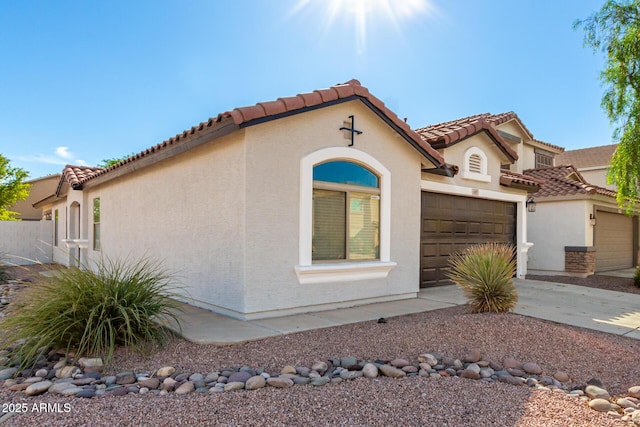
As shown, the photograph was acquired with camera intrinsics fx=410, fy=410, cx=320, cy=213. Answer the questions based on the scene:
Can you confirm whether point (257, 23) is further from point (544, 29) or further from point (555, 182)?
point (555, 182)

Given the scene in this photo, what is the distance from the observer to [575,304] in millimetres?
8914

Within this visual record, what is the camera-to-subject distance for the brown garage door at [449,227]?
34.2ft

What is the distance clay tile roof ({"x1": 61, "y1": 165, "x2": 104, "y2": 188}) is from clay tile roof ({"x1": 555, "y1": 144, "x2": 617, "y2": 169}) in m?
28.4

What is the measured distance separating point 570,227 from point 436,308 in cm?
972

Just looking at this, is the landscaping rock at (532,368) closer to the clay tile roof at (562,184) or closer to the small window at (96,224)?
the clay tile roof at (562,184)

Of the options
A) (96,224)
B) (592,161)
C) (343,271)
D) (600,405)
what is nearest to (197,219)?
A: (343,271)

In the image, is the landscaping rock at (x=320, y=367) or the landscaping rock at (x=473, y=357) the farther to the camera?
the landscaping rock at (x=473, y=357)

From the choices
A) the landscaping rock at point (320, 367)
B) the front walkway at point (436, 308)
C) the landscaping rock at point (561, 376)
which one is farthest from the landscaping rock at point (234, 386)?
the landscaping rock at point (561, 376)

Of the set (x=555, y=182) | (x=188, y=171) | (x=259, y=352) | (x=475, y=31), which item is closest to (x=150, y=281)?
(x=259, y=352)

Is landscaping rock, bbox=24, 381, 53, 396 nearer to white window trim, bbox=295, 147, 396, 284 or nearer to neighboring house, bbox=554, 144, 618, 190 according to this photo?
white window trim, bbox=295, 147, 396, 284

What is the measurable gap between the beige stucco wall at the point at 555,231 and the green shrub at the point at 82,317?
14606 millimetres

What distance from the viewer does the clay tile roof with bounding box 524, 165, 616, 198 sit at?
14.8 meters

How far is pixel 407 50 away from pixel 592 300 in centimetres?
766

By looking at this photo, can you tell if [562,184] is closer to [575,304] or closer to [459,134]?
[459,134]
